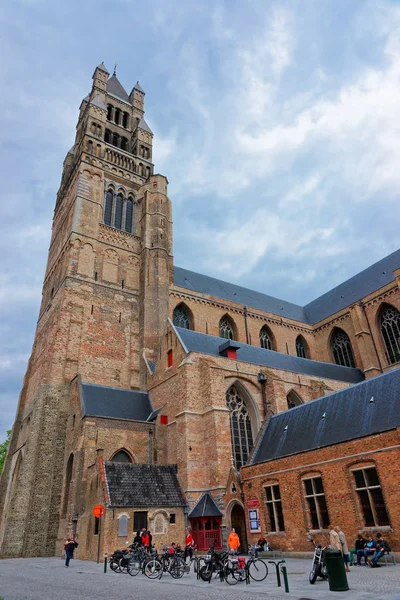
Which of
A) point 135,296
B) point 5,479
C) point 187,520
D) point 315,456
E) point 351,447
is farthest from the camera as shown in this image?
point 135,296

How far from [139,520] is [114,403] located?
25.1 ft

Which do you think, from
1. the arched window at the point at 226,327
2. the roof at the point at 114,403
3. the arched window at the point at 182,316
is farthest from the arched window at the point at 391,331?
the roof at the point at 114,403

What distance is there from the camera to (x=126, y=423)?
2277 centimetres

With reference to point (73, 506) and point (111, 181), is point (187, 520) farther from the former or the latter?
point (111, 181)

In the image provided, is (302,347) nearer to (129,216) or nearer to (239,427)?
(239,427)

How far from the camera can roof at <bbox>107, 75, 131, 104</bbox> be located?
46919 millimetres

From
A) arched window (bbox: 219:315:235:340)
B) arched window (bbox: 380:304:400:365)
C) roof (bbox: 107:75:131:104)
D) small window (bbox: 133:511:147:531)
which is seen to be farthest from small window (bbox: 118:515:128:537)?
roof (bbox: 107:75:131:104)

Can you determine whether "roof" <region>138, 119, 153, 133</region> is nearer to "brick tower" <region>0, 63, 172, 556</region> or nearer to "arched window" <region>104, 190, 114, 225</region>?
"brick tower" <region>0, 63, 172, 556</region>

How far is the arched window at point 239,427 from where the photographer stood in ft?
74.0

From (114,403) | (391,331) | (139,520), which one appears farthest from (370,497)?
(391,331)

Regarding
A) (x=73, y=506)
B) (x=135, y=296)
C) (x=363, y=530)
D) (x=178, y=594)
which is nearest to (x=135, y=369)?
(x=135, y=296)

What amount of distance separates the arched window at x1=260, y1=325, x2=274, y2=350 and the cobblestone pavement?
25.9 m

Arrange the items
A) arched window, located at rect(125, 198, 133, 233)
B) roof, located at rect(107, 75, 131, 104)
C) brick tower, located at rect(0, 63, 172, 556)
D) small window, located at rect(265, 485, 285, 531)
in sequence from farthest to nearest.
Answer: roof, located at rect(107, 75, 131, 104) → arched window, located at rect(125, 198, 133, 233) → brick tower, located at rect(0, 63, 172, 556) → small window, located at rect(265, 485, 285, 531)

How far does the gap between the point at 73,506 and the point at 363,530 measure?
1342 cm
